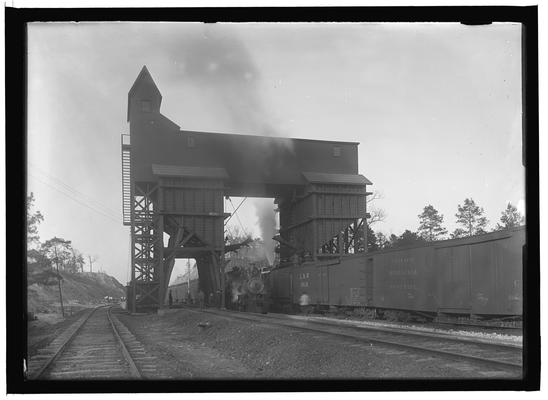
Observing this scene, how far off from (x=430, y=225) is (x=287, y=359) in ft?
121

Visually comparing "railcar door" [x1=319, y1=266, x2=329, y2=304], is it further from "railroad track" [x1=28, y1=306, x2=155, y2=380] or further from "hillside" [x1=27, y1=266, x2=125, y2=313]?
"hillside" [x1=27, y1=266, x2=125, y2=313]

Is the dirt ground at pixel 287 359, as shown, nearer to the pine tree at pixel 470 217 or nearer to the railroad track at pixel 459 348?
the railroad track at pixel 459 348

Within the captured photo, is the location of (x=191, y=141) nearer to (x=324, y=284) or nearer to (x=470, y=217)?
(x=324, y=284)

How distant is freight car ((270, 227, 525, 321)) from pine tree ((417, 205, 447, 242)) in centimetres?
2171

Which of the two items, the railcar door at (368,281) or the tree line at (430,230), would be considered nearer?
the railcar door at (368,281)

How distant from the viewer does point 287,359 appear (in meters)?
11.5

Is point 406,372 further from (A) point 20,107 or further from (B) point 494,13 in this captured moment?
(A) point 20,107

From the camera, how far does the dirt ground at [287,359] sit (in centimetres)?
926

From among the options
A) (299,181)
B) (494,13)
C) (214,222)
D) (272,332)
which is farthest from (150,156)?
(494,13)

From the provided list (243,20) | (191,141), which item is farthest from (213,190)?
(243,20)

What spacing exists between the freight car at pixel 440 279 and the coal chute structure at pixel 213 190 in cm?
349

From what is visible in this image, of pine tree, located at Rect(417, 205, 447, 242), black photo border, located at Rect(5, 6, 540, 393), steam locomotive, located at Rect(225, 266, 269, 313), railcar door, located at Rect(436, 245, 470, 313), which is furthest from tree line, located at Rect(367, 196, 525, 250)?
black photo border, located at Rect(5, 6, 540, 393)

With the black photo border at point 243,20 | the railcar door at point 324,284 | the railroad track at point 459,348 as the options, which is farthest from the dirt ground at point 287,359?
the railcar door at point 324,284

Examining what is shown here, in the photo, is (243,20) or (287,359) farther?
(287,359)
